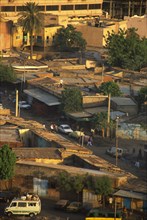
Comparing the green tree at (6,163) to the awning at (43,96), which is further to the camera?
the awning at (43,96)

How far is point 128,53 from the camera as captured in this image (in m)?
43.7

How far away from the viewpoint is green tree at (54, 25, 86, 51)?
48625 millimetres

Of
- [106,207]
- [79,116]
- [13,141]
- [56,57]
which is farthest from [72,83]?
[106,207]

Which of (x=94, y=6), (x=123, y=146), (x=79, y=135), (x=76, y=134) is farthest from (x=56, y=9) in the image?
(x=123, y=146)

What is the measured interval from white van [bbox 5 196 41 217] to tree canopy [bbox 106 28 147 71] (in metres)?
21.8

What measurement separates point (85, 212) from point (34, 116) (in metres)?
13.2

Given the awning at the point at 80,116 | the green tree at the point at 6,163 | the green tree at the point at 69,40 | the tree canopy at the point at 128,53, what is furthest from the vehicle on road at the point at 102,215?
the green tree at the point at 69,40

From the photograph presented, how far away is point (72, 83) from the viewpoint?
3878cm

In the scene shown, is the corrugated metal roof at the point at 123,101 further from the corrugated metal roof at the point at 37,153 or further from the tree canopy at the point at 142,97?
the corrugated metal roof at the point at 37,153

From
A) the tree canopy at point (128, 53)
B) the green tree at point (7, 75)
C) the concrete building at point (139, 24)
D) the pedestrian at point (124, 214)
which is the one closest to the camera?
the pedestrian at point (124, 214)

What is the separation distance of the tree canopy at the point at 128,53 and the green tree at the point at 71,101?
8787 mm

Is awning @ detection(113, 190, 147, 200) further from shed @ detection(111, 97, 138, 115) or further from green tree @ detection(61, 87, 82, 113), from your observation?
green tree @ detection(61, 87, 82, 113)

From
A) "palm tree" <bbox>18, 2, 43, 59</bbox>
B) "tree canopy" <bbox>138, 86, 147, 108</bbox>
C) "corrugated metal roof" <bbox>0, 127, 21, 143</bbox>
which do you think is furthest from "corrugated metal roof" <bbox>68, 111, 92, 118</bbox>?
"palm tree" <bbox>18, 2, 43, 59</bbox>

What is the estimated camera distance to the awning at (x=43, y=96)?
116 feet
